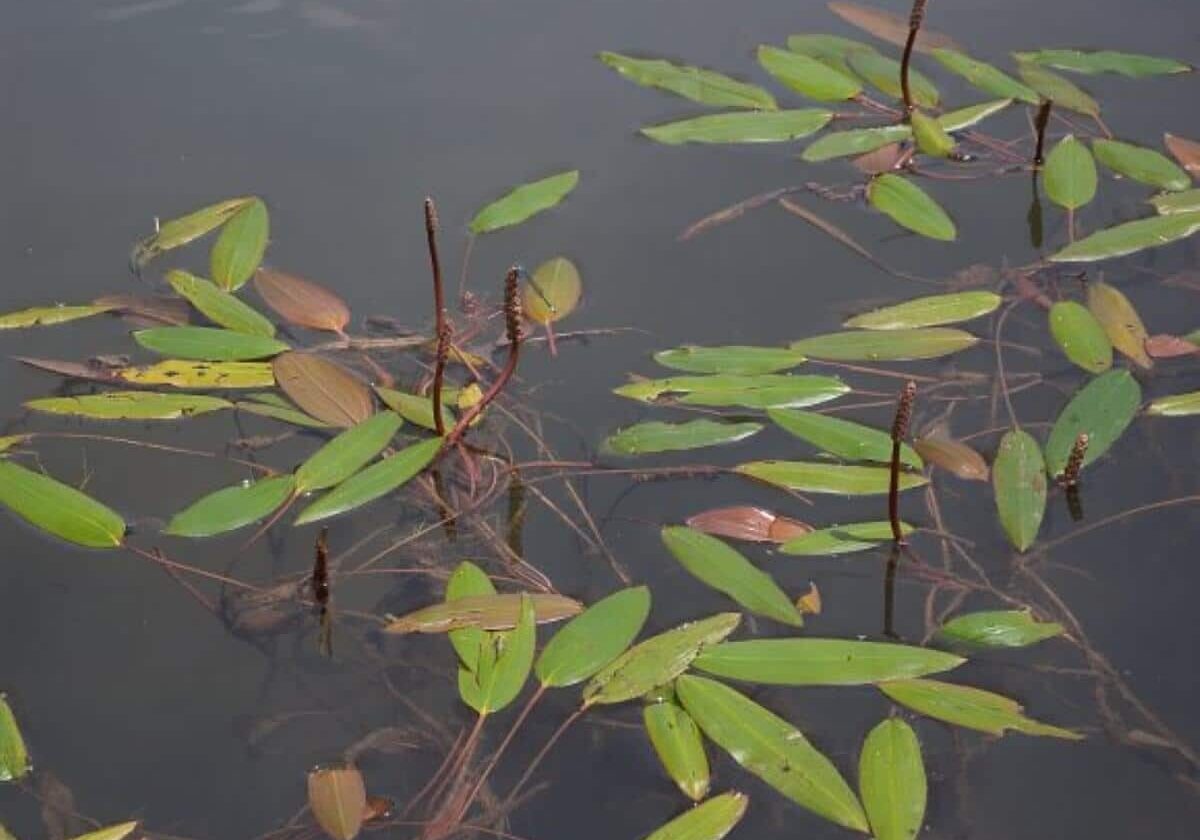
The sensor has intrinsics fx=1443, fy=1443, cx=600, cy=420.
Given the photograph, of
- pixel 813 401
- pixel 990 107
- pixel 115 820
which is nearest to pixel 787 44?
pixel 990 107

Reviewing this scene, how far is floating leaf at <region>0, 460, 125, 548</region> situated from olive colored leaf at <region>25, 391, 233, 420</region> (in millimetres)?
129

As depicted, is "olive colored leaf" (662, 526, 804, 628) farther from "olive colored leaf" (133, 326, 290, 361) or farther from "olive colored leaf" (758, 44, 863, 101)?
"olive colored leaf" (758, 44, 863, 101)

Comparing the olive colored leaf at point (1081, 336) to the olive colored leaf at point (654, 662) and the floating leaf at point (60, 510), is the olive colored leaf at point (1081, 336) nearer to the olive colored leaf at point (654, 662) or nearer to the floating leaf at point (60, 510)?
the olive colored leaf at point (654, 662)

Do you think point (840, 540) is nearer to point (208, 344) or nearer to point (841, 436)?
point (841, 436)

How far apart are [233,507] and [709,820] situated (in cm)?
69

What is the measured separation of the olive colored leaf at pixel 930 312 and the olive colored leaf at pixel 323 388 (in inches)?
26.4

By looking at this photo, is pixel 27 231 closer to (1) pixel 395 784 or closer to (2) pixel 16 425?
(2) pixel 16 425

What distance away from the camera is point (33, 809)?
4.61ft

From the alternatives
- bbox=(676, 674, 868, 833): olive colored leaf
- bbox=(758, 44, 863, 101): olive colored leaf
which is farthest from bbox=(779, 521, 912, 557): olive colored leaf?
bbox=(758, 44, 863, 101): olive colored leaf

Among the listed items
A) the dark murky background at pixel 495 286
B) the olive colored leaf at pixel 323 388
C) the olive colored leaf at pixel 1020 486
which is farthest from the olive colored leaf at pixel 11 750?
the olive colored leaf at pixel 1020 486

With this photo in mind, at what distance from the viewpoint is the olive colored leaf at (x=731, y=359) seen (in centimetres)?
188

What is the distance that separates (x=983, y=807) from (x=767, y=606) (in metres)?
0.31

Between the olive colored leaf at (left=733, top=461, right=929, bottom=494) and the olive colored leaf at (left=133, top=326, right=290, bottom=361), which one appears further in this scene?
the olive colored leaf at (left=133, top=326, right=290, bottom=361)

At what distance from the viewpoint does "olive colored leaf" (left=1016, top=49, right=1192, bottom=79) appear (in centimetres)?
243
